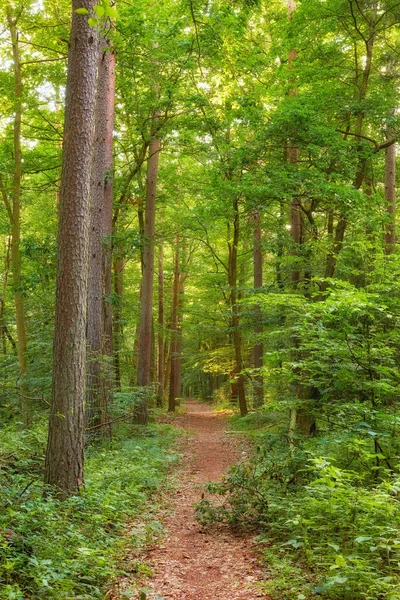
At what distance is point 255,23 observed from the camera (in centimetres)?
1593

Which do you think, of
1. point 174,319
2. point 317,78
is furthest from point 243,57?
point 174,319

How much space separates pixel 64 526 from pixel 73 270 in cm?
305

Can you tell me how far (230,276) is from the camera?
1939 cm

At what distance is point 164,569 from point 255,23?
17006 mm

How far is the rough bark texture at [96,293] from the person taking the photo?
9945 millimetres

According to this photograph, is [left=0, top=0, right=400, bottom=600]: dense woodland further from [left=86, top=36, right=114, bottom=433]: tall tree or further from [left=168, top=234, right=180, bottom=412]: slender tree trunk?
[left=168, top=234, right=180, bottom=412]: slender tree trunk

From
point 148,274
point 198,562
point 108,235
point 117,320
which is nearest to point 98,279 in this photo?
point 108,235

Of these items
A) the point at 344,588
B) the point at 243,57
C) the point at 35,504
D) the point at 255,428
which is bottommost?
the point at 255,428

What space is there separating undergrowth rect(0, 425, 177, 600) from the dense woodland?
29 millimetres

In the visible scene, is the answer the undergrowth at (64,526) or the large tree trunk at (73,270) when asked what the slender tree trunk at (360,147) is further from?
the undergrowth at (64,526)

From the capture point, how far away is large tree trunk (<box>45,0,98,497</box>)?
579 centimetres

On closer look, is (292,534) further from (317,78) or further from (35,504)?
(317,78)

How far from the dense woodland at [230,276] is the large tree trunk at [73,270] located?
0.03 meters

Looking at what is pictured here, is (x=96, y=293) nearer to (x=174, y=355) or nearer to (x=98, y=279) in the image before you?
(x=98, y=279)
